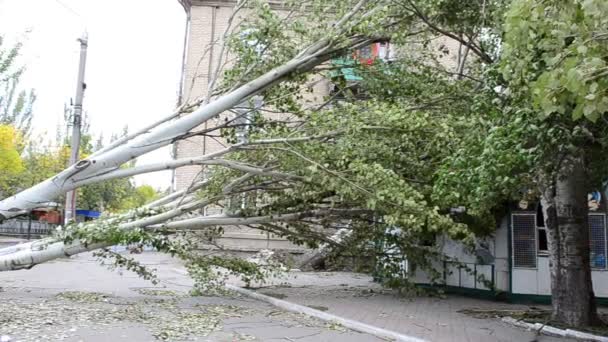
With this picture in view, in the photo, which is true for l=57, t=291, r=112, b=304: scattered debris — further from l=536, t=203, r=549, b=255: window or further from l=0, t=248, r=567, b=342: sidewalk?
l=536, t=203, r=549, b=255: window

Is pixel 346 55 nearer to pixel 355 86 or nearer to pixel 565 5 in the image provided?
pixel 355 86

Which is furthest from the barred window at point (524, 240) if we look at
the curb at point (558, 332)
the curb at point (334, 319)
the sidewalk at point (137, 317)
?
the sidewalk at point (137, 317)

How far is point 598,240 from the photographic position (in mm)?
12406

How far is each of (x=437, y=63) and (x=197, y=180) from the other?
586cm

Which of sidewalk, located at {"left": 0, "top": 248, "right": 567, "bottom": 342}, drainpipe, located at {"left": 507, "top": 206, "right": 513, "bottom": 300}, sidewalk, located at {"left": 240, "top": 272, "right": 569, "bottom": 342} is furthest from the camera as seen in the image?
drainpipe, located at {"left": 507, "top": 206, "right": 513, "bottom": 300}

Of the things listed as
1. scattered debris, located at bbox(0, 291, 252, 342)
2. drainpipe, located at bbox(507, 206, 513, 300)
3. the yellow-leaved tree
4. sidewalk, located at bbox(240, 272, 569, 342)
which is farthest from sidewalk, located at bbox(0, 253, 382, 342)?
the yellow-leaved tree

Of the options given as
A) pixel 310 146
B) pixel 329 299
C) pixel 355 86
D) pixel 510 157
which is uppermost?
pixel 355 86

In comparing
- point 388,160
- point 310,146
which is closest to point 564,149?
point 388,160

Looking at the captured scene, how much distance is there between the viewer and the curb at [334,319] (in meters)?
7.93

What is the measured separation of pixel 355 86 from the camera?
41.8 ft

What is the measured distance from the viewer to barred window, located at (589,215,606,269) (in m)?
12.3

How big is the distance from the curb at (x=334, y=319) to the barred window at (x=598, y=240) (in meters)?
6.42

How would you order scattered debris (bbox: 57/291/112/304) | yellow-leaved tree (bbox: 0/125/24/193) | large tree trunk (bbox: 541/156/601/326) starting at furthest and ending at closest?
yellow-leaved tree (bbox: 0/125/24/193) → scattered debris (bbox: 57/291/112/304) → large tree trunk (bbox: 541/156/601/326)

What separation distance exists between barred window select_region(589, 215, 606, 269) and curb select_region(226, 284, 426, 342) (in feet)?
21.1
